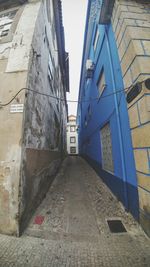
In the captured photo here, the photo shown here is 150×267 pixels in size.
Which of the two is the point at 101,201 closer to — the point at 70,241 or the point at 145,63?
the point at 70,241

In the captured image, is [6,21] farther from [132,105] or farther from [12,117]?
[132,105]

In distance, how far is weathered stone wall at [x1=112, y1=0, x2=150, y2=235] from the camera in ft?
6.91

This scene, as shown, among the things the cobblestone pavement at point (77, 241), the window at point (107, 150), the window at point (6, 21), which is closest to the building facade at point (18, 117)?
the window at point (6, 21)

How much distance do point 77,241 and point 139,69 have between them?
3258mm

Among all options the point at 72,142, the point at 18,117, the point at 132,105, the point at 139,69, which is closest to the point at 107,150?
the point at 132,105

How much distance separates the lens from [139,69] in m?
2.27

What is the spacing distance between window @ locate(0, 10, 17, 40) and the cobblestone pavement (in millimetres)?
4923

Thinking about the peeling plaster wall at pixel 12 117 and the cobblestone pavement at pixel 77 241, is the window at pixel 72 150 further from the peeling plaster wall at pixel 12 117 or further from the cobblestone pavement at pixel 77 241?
the peeling plaster wall at pixel 12 117

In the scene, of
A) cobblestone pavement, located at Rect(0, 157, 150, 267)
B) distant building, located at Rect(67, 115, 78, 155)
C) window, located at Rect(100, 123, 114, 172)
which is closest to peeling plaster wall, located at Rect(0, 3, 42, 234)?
cobblestone pavement, located at Rect(0, 157, 150, 267)

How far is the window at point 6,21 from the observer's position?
138 inches

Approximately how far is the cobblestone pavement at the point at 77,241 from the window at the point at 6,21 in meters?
4.92

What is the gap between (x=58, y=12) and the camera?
6133 millimetres

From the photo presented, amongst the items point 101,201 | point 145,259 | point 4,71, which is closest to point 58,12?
point 4,71

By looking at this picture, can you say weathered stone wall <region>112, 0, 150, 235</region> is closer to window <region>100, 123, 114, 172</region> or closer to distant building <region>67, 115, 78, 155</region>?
window <region>100, 123, 114, 172</region>
